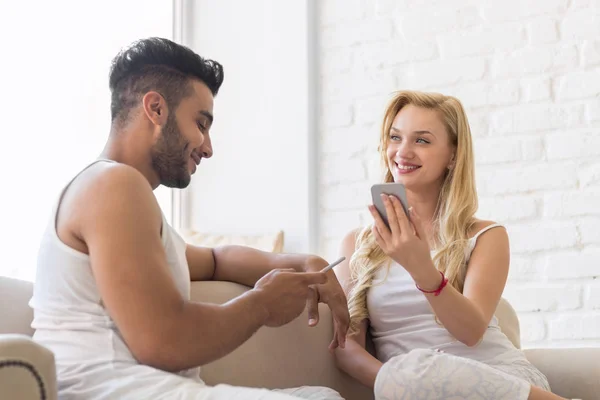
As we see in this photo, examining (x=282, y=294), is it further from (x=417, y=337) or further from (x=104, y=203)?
(x=417, y=337)

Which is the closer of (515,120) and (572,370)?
(572,370)

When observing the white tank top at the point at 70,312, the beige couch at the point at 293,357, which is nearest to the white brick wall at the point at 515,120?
the beige couch at the point at 293,357

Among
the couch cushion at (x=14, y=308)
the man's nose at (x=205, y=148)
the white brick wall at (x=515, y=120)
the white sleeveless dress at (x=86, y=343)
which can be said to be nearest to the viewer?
the white sleeveless dress at (x=86, y=343)

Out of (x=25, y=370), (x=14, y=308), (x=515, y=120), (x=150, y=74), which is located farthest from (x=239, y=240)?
(x=25, y=370)

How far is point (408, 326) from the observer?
6.49 ft

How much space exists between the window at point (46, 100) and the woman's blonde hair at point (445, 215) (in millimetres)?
1009

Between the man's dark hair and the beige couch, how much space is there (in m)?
0.40

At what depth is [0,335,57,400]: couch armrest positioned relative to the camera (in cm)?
96

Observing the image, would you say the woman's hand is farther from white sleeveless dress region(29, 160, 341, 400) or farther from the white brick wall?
the white brick wall

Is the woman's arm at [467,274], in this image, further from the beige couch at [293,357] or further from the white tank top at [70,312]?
the white tank top at [70,312]

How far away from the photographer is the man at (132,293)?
3.98 ft

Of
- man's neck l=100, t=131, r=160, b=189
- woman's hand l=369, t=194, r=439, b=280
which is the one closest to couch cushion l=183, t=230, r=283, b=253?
woman's hand l=369, t=194, r=439, b=280

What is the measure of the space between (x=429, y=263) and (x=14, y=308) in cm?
85

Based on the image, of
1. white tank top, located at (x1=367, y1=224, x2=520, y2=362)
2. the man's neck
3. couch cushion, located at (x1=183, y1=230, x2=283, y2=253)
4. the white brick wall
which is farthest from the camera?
couch cushion, located at (x1=183, y1=230, x2=283, y2=253)
